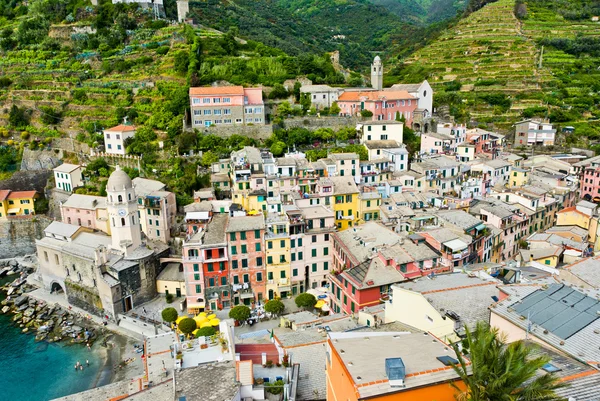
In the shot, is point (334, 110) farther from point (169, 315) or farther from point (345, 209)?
point (169, 315)

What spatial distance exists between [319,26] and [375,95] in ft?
293

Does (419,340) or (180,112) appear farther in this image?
(180,112)

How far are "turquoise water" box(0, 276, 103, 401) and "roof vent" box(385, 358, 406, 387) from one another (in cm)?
2741

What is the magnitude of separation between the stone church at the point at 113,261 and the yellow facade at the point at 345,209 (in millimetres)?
16541

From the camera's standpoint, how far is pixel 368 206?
47.4 m

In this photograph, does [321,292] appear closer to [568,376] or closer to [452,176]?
[452,176]

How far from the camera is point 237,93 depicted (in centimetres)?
6009

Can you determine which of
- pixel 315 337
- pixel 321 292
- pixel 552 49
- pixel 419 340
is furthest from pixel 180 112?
pixel 552 49

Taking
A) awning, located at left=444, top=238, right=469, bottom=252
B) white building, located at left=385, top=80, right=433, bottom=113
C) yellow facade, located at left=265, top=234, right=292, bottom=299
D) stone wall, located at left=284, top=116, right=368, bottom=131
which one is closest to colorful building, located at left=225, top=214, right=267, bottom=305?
yellow facade, located at left=265, top=234, right=292, bottom=299

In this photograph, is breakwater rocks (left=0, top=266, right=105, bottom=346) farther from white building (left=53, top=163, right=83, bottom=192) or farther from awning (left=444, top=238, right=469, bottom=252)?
awning (left=444, top=238, right=469, bottom=252)

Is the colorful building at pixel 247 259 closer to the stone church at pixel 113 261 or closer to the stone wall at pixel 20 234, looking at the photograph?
the stone church at pixel 113 261

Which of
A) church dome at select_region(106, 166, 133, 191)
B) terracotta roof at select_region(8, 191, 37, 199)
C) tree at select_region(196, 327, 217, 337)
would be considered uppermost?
church dome at select_region(106, 166, 133, 191)

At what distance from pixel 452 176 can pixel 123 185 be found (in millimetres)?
33644

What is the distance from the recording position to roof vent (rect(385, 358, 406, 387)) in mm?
13938
